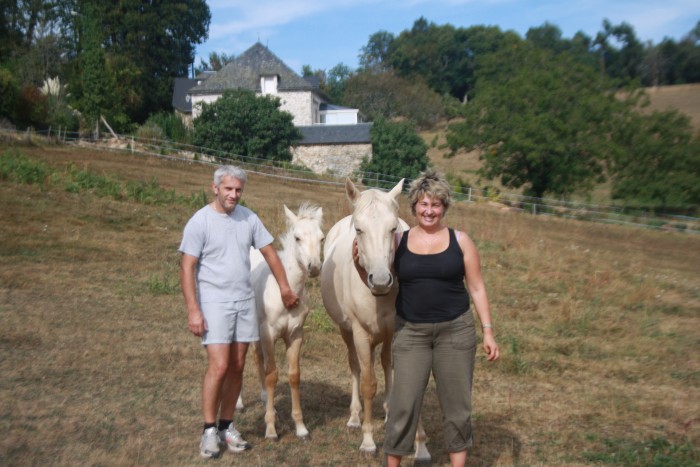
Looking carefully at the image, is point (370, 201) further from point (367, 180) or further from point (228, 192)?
point (367, 180)

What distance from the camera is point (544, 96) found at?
3291cm

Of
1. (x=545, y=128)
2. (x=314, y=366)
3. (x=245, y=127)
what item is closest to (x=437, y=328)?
(x=314, y=366)

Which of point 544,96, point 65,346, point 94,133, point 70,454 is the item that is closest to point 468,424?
point 70,454

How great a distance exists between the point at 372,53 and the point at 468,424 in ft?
303

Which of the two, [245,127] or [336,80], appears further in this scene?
[336,80]

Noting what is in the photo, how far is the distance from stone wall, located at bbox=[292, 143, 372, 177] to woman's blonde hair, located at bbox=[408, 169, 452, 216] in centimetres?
3735

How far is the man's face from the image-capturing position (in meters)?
4.53

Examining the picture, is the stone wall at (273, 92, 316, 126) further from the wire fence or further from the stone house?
the wire fence

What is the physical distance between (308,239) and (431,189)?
1.53m

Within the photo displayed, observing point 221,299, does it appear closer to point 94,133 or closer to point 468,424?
point 468,424

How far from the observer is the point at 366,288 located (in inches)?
195

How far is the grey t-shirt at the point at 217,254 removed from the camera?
446 cm

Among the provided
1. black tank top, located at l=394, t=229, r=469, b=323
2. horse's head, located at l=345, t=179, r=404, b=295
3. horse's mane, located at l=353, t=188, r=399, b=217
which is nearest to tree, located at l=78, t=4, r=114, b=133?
horse's mane, located at l=353, t=188, r=399, b=217

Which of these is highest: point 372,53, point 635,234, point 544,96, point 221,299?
point 372,53
